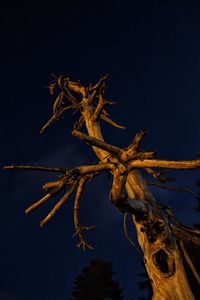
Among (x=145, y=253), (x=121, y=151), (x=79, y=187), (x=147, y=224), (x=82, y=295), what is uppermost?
(x=82, y=295)

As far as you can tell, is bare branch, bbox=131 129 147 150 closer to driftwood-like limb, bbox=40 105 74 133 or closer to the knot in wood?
the knot in wood

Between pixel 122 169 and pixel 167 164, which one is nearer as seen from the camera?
pixel 167 164

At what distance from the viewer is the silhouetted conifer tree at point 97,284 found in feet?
77.3

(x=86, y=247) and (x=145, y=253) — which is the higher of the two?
(x=86, y=247)

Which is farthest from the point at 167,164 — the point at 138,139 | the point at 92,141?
the point at 92,141

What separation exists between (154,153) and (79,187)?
2.25m

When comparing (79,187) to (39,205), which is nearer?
(39,205)

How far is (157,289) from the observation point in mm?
5070

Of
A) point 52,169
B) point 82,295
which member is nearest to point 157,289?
point 52,169

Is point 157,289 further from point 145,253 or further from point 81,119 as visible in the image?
point 81,119

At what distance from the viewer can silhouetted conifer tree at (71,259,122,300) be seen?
77.3 feet

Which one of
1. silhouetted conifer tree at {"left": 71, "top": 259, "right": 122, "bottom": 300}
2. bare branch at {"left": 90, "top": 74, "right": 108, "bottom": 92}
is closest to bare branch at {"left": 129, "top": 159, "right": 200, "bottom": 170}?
bare branch at {"left": 90, "top": 74, "right": 108, "bottom": 92}

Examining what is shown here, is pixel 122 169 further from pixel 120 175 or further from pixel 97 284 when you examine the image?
pixel 97 284

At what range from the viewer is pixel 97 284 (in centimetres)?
2409
